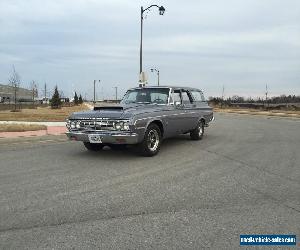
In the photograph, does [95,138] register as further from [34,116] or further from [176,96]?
[34,116]

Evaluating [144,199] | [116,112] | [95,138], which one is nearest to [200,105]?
[116,112]

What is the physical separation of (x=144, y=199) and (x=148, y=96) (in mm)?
5398

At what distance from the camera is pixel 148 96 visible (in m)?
10.8

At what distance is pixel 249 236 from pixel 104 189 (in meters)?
2.64

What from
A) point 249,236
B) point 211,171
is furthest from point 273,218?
point 211,171

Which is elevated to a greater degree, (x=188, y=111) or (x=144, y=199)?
(x=188, y=111)

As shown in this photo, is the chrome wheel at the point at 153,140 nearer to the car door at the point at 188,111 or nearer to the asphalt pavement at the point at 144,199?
the asphalt pavement at the point at 144,199

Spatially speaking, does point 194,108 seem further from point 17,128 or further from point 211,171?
point 17,128

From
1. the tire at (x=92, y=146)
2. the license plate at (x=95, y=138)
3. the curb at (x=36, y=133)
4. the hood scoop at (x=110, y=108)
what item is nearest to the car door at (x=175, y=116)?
the hood scoop at (x=110, y=108)

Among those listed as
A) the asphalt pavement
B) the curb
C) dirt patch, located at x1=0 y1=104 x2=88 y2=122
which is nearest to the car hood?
the asphalt pavement

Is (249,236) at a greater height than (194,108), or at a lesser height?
lesser

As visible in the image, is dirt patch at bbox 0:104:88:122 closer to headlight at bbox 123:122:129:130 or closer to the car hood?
the car hood

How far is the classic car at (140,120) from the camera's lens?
8.70 meters

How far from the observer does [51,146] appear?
1141 centimetres
